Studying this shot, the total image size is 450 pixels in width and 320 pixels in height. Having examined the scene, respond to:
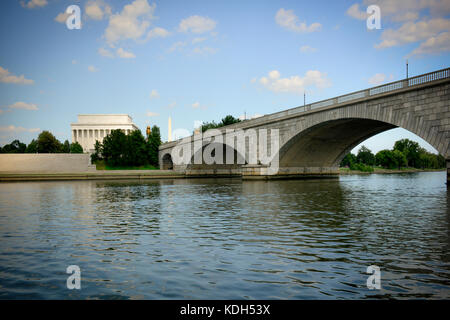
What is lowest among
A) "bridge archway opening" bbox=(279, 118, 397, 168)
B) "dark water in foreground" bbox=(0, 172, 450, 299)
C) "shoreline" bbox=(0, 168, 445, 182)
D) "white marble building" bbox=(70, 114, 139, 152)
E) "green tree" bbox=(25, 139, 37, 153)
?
"dark water in foreground" bbox=(0, 172, 450, 299)

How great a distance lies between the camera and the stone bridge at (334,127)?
88.5ft

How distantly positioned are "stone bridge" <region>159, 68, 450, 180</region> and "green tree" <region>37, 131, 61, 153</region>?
169ft

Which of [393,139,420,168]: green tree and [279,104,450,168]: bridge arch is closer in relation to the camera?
[279,104,450,168]: bridge arch

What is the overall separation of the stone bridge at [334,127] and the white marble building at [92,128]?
6584 centimetres

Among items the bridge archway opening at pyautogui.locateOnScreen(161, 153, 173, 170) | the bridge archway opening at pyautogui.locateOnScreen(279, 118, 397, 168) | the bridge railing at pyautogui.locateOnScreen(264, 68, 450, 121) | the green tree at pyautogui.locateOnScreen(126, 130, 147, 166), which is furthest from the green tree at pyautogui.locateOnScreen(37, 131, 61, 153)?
the bridge railing at pyautogui.locateOnScreen(264, 68, 450, 121)

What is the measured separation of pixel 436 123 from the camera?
26609mm

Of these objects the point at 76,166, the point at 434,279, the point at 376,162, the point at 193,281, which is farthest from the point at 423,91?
the point at 376,162

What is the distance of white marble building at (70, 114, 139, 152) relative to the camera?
129250 mm

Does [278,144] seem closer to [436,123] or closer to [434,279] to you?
[436,123]

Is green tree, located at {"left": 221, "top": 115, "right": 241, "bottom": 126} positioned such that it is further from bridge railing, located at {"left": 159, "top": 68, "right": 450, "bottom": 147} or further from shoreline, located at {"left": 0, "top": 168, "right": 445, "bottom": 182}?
bridge railing, located at {"left": 159, "top": 68, "right": 450, "bottom": 147}

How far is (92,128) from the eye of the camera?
426 feet

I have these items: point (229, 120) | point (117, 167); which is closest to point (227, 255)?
point (117, 167)

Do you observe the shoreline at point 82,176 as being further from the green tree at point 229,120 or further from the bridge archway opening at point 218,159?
the green tree at point 229,120

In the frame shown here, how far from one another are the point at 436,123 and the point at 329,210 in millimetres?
15193
